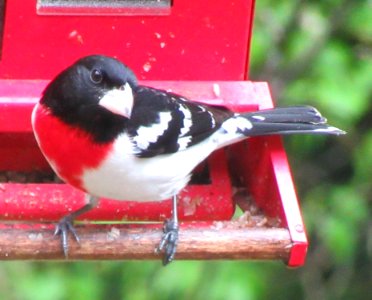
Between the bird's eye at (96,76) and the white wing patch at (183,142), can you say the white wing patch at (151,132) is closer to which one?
the white wing patch at (183,142)

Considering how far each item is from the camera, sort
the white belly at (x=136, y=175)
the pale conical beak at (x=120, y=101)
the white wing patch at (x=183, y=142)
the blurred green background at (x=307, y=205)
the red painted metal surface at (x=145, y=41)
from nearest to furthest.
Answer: the pale conical beak at (x=120, y=101)
the white belly at (x=136, y=175)
the white wing patch at (x=183, y=142)
the red painted metal surface at (x=145, y=41)
the blurred green background at (x=307, y=205)

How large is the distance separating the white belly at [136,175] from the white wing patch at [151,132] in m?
0.03

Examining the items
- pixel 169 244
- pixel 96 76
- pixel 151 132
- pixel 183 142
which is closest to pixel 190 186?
pixel 183 142

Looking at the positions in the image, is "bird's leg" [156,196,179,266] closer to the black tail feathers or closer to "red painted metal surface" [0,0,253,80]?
the black tail feathers

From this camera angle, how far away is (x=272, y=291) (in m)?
5.33

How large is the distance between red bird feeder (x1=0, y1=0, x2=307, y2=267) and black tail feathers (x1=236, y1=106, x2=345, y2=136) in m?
0.04

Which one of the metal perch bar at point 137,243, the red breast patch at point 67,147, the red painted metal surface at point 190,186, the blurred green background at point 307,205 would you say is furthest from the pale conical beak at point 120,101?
the blurred green background at point 307,205

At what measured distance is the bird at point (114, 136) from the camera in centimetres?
304

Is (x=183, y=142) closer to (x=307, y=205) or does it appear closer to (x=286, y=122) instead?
(x=286, y=122)

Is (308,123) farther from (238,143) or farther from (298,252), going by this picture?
(298,252)

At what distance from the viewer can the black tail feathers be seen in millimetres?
3432

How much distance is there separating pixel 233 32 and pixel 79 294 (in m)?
1.77

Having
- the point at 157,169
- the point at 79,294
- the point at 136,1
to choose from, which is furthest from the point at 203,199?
the point at 79,294

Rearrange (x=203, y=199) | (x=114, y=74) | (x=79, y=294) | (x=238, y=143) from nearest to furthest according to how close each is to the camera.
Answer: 1. (x=114, y=74)
2. (x=203, y=199)
3. (x=238, y=143)
4. (x=79, y=294)
